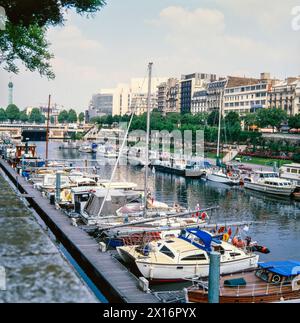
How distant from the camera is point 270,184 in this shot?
33.6 meters

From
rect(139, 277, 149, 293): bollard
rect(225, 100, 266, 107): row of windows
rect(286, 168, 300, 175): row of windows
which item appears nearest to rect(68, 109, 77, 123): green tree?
rect(225, 100, 266, 107): row of windows

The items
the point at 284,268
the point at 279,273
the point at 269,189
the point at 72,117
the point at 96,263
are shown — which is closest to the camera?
the point at 279,273

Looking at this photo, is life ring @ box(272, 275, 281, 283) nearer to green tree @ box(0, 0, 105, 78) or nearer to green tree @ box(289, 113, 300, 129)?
green tree @ box(0, 0, 105, 78)

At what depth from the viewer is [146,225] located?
17.1m

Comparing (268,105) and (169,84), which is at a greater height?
(169,84)

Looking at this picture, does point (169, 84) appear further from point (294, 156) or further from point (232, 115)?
point (294, 156)

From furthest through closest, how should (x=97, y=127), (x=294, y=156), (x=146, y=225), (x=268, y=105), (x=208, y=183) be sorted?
(x=97, y=127) < (x=268, y=105) < (x=294, y=156) < (x=208, y=183) < (x=146, y=225)

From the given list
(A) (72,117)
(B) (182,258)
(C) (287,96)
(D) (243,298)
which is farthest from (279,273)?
(A) (72,117)

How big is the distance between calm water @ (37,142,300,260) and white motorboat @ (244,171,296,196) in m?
0.57

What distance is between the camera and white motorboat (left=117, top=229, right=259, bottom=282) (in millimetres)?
13078

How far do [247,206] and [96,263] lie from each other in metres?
18.0

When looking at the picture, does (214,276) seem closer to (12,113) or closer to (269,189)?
(269,189)

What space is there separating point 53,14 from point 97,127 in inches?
3965
